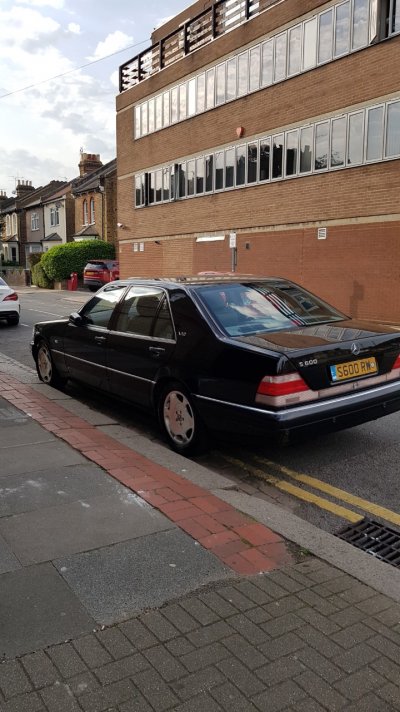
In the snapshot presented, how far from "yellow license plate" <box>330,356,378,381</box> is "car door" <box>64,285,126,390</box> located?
8.49 feet

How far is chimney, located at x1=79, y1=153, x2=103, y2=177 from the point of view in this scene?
50125 mm

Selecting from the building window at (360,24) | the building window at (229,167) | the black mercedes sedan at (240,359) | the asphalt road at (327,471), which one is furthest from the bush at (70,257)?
the asphalt road at (327,471)

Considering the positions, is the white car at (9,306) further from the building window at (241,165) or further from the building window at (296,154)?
the building window at (241,165)

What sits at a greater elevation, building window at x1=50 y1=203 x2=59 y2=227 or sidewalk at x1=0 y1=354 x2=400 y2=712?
building window at x1=50 y1=203 x2=59 y2=227

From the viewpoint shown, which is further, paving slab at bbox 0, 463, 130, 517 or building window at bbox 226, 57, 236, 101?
building window at bbox 226, 57, 236, 101

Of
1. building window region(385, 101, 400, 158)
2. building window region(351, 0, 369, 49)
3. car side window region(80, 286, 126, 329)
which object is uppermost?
building window region(351, 0, 369, 49)

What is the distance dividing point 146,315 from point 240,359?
154 centimetres

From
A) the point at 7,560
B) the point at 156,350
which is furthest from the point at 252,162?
the point at 7,560

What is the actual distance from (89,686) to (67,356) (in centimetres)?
506

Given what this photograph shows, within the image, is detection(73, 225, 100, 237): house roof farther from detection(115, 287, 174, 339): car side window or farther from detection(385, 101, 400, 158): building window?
detection(115, 287, 174, 339): car side window

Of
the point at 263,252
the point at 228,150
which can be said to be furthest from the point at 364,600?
the point at 228,150

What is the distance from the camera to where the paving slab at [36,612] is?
7.72 feet

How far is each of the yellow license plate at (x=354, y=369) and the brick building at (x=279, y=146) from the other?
477 inches

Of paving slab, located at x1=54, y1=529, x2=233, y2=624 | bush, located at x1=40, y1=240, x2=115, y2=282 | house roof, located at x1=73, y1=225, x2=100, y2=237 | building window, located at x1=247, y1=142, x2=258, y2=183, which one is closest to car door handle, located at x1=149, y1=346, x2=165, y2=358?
paving slab, located at x1=54, y1=529, x2=233, y2=624
